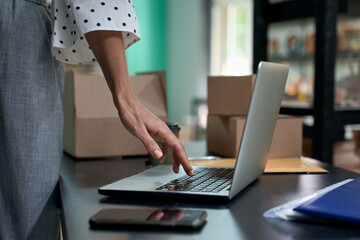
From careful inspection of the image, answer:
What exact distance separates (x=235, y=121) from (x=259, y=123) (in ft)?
1.60

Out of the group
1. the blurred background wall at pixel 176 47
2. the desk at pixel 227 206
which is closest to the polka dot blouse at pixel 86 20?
the desk at pixel 227 206

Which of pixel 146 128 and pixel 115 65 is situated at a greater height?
pixel 115 65

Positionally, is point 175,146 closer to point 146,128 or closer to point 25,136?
point 146,128

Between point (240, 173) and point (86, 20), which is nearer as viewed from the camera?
point (240, 173)

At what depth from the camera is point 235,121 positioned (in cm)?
122

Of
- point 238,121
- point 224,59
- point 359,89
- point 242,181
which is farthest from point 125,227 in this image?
point 224,59

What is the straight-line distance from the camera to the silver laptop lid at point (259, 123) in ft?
2.19

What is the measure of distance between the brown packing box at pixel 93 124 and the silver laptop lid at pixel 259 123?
50 cm

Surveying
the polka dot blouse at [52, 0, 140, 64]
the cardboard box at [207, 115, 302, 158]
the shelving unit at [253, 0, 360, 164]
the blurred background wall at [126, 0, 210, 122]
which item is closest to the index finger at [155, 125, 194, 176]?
the polka dot blouse at [52, 0, 140, 64]

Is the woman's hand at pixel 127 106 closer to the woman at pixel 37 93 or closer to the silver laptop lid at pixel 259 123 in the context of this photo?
the woman at pixel 37 93

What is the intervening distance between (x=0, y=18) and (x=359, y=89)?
1.43 meters

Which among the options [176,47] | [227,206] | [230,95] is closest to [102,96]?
[230,95]

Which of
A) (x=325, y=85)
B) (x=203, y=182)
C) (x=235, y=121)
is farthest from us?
(x=325, y=85)

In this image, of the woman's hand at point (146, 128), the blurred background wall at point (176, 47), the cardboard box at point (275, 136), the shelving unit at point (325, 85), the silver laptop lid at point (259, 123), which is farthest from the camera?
the blurred background wall at point (176, 47)
